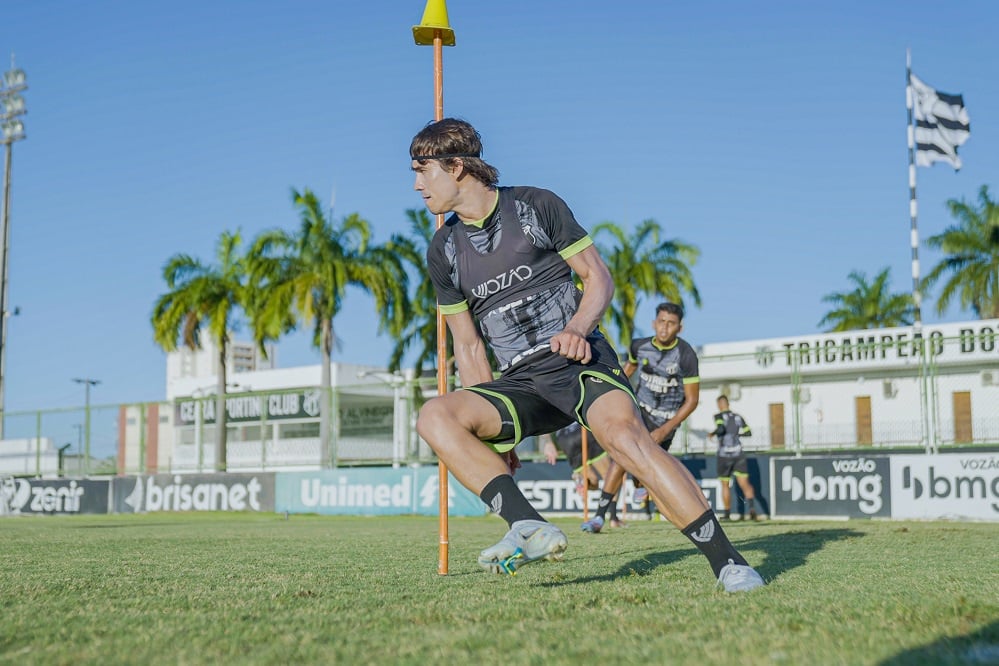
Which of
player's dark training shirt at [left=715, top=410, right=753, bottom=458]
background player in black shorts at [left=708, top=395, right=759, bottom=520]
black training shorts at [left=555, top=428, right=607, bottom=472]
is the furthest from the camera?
player's dark training shirt at [left=715, top=410, right=753, bottom=458]

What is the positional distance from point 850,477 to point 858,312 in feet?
120

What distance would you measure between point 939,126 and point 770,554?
3078 centimetres

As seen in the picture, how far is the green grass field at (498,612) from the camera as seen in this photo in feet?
9.12

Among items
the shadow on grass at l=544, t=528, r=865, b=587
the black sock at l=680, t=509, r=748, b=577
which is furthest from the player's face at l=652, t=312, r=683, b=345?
the black sock at l=680, t=509, r=748, b=577

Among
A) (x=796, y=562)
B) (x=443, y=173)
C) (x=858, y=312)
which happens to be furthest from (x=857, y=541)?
(x=858, y=312)

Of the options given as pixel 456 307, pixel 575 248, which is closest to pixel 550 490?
pixel 456 307

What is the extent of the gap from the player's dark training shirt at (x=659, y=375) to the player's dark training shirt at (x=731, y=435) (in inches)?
239

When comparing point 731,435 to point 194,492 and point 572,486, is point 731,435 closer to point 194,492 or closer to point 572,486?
point 572,486

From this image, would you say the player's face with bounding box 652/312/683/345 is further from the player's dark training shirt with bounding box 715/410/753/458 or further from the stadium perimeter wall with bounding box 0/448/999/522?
the stadium perimeter wall with bounding box 0/448/999/522

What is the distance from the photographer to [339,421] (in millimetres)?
23750

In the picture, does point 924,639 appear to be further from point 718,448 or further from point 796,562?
point 718,448

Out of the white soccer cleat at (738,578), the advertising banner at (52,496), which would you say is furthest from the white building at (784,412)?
the white soccer cleat at (738,578)

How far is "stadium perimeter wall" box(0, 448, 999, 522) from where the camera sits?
50.5ft

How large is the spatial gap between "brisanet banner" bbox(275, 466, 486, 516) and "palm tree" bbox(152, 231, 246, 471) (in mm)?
14424
